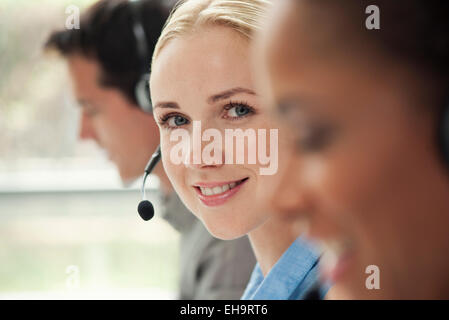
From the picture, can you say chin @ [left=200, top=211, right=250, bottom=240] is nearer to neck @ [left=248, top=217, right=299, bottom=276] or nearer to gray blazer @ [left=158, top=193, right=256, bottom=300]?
neck @ [left=248, top=217, right=299, bottom=276]

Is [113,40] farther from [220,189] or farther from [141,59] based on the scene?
[220,189]

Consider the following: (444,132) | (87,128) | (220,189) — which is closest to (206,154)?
(220,189)

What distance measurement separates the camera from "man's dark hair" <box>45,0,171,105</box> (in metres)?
1.22

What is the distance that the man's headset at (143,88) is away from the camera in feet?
3.54

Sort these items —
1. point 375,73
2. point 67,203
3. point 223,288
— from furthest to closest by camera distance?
point 67,203 → point 223,288 → point 375,73

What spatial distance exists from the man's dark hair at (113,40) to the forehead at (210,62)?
1.04 ft

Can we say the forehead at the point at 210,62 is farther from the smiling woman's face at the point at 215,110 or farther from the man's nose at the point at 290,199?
the man's nose at the point at 290,199

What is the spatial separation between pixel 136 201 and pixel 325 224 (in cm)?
63

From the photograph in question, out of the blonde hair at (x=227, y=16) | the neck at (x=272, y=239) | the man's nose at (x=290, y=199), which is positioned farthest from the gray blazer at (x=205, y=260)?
the man's nose at (x=290, y=199)

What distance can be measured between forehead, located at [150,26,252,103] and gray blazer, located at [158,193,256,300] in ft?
1.15

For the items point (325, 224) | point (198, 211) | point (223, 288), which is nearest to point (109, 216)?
point (223, 288)

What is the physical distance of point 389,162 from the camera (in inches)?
21.7

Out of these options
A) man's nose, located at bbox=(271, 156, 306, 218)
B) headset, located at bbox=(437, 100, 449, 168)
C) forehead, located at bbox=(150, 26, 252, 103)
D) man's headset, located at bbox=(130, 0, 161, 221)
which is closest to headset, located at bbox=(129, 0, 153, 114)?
man's headset, located at bbox=(130, 0, 161, 221)

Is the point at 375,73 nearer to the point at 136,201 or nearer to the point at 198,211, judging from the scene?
the point at 198,211
